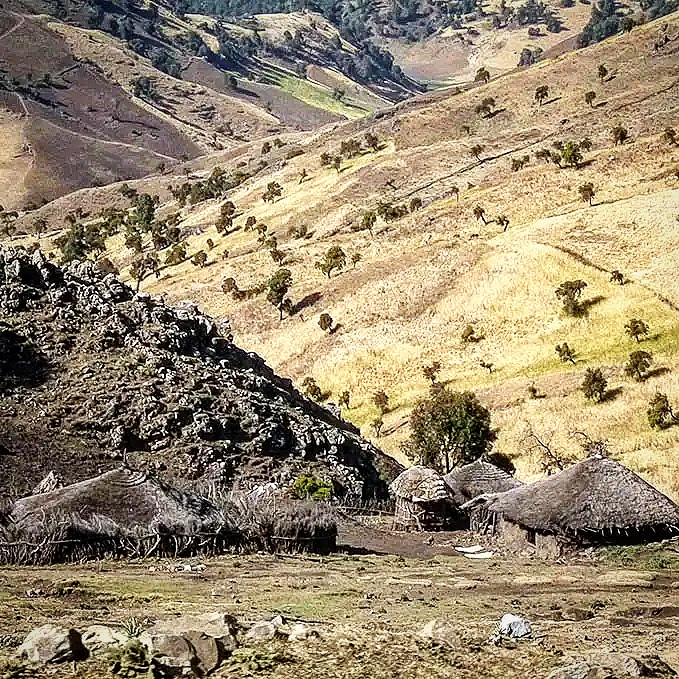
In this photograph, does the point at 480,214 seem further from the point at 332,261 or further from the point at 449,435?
the point at 449,435

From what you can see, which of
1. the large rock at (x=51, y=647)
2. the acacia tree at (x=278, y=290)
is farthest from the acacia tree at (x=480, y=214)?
the large rock at (x=51, y=647)

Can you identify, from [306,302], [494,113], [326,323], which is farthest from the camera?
[494,113]

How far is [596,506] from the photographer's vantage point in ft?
61.6

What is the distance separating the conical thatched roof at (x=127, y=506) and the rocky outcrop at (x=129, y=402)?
5.96 metres

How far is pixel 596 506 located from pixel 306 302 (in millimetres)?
48210

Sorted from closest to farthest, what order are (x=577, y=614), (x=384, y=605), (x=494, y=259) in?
(x=577, y=614) < (x=384, y=605) < (x=494, y=259)

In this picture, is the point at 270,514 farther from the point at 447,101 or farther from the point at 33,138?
the point at 33,138

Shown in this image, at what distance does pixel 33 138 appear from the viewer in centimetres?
14162

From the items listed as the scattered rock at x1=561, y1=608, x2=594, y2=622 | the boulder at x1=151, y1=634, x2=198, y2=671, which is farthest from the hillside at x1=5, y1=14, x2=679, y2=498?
the boulder at x1=151, y1=634, x2=198, y2=671

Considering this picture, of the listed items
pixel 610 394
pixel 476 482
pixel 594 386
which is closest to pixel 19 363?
pixel 476 482

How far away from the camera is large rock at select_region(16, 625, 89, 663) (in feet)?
21.5

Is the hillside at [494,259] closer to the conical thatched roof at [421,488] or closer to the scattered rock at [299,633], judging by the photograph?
the conical thatched roof at [421,488]

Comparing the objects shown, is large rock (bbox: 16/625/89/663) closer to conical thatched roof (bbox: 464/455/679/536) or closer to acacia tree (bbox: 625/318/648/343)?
conical thatched roof (bbox: 464/455/679/536)

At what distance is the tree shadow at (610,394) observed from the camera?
42.1 m
